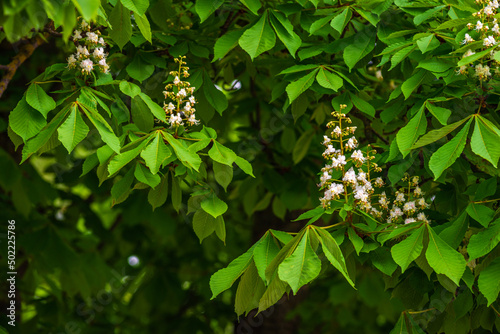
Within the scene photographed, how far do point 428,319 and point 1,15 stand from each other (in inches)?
95.1

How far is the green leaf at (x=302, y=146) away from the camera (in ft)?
15.4

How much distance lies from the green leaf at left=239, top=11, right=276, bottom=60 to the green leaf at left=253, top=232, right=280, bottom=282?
91cm

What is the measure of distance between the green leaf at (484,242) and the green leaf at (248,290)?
885 mm

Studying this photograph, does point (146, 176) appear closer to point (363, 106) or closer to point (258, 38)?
point (258, 38)

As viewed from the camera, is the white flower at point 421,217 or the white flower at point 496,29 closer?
the white flower at point 496,29

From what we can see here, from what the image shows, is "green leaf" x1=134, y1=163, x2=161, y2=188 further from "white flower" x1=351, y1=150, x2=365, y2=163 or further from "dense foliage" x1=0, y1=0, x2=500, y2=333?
"white flower" x1=351, y1=150, x2=365, y2=163

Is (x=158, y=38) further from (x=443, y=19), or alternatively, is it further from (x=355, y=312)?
(x=355, y=312)

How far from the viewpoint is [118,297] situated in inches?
258

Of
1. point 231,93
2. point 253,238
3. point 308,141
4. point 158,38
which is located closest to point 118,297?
point 253,238

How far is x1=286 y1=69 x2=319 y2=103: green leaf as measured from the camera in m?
2.98

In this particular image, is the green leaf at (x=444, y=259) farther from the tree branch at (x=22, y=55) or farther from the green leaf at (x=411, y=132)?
the tree branch at (x=22, y=55)

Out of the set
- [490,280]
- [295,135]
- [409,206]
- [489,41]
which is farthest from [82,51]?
[295,135]

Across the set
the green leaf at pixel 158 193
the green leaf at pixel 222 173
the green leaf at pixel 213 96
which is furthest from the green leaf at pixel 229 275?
the green leaf at pixel 213 96

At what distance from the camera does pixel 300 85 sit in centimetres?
303
